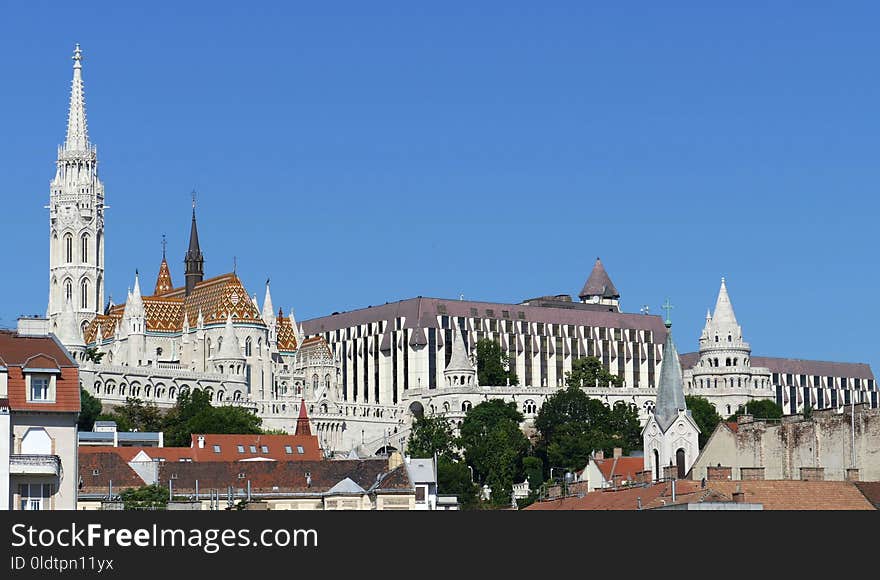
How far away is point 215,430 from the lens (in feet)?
596

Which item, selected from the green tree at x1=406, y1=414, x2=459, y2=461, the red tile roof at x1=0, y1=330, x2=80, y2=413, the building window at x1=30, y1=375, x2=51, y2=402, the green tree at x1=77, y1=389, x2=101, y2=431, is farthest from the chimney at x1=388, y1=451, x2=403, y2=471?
the green tree at x1=406, y1=414, x2=459, y2=461

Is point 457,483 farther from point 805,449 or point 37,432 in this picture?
point 37,432

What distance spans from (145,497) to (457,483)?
71.1m

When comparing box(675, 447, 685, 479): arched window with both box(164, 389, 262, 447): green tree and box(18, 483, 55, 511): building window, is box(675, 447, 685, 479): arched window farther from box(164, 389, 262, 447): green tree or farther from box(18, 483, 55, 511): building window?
box(164, 389, 262, 447): green tree

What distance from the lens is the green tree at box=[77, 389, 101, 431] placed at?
17612cm

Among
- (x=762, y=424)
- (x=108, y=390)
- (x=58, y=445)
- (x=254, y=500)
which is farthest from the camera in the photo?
(x=108, y=390)

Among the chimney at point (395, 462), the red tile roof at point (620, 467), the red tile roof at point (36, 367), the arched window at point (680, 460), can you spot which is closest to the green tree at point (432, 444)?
the chimney at point (395, 462)

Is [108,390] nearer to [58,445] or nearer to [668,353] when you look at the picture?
[668,353]

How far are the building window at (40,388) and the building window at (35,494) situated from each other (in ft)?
6.90

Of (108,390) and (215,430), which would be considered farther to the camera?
(108,390)
